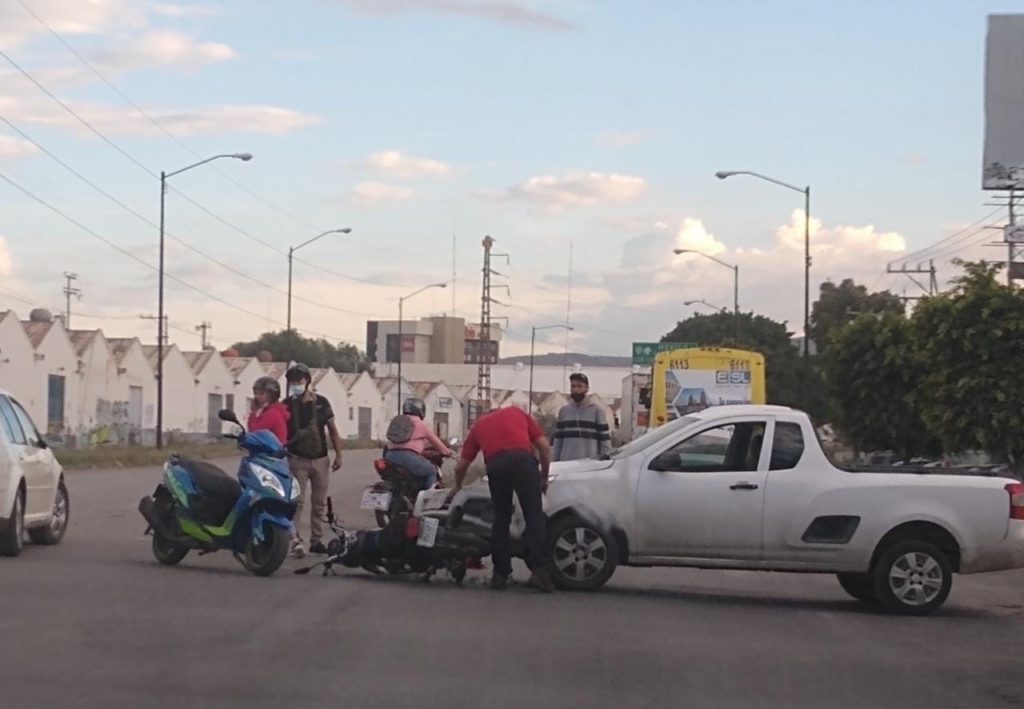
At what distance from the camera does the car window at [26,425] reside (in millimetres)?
15883

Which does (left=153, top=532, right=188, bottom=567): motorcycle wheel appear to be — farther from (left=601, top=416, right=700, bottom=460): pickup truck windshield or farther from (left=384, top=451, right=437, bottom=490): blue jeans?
(left=601, top=416, right=700, bottom=460): pickup truck windshield

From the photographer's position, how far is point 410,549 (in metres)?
14.1

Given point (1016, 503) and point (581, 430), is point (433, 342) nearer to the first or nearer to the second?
point (581, 430)

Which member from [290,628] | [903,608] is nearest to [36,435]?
[290,628]

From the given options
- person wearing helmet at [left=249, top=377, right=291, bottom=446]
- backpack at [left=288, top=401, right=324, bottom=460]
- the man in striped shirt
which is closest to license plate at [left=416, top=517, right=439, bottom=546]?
person wearing helmet at [left=249, top=377, right=291, bottom=446]

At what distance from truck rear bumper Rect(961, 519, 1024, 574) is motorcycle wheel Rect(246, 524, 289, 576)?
5944mm

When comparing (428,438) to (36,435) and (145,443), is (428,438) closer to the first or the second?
(36,435)

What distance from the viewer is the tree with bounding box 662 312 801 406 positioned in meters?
74.4

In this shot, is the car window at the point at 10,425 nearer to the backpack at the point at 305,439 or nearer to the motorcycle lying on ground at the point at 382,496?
the backpack at the point at 305,439

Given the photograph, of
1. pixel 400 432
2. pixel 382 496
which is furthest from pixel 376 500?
pixel 400 432

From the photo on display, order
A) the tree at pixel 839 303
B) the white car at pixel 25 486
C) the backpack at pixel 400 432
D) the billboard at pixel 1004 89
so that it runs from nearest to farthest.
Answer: the white car at pixel 25 486 → the backpack at pixel 400 432 → the billboard at pixel 1004 89 → the tree at pixel 839 303

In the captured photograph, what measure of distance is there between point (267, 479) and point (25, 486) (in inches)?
109

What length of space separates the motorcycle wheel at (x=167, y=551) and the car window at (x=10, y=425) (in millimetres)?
1693

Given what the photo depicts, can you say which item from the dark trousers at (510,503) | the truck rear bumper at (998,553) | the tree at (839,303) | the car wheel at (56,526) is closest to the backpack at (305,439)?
the car wheel at (56,526)
